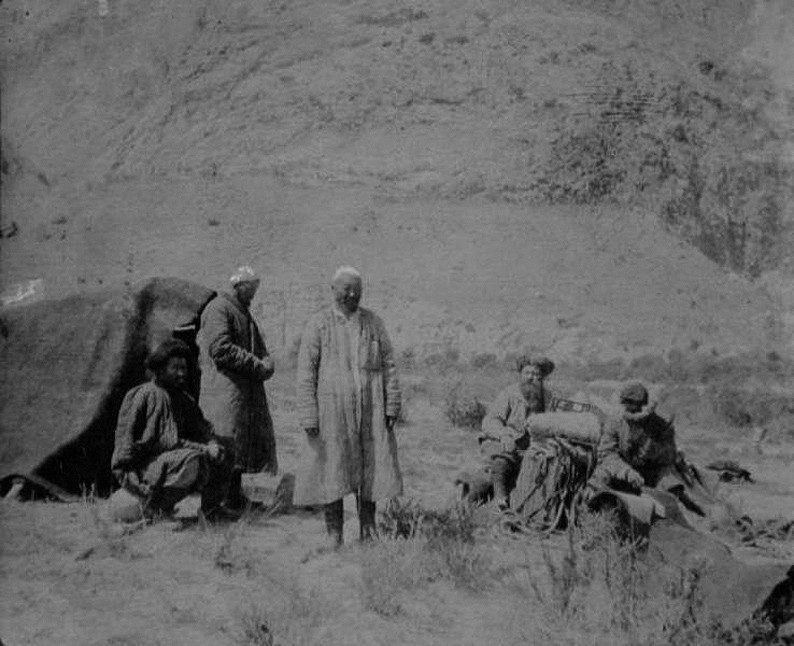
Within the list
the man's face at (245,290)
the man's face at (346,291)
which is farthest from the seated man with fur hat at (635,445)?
the man's face at (245,290)

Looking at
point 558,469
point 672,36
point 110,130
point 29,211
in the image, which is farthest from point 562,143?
point 558,469

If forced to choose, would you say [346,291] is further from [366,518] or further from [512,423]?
[512,423]

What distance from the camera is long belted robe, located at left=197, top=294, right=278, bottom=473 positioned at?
19.0 ft

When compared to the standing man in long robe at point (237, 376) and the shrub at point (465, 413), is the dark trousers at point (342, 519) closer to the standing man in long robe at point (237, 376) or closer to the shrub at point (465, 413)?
the standing man in long robe at point (237, 376)

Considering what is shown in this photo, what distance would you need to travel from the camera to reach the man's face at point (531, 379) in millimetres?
6004

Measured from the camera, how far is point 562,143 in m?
31.4

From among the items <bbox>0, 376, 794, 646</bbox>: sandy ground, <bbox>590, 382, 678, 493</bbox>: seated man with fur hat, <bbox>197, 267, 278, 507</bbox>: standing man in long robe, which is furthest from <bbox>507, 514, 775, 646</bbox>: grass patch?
<bbox>197, 267, 278, 507</bbox>: standing man in long robe

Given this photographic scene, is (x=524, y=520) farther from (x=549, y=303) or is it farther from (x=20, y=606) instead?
(x=549, y=303)

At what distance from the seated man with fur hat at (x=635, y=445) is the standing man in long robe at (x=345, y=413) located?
53.6 inches

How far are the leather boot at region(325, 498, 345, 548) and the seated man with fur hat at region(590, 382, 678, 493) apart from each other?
1.59m

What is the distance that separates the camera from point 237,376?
593cm

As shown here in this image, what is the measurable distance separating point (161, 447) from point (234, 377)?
Result: 2.55 feet

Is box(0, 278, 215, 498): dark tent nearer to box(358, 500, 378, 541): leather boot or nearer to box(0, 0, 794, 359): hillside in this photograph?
box(358, 500, 378, 541): leather boot

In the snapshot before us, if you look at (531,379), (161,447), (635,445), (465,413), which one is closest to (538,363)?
(531,379)
